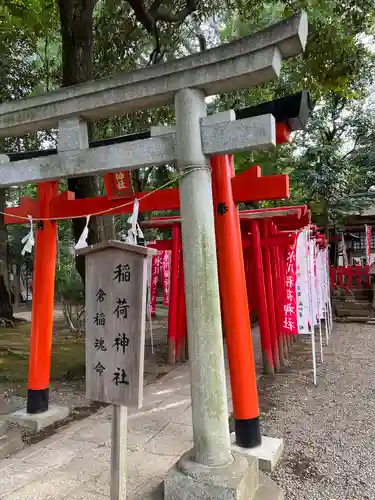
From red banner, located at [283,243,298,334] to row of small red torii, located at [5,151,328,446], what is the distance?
0.50m

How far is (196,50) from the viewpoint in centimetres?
1333

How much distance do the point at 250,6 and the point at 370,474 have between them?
941 centimetres

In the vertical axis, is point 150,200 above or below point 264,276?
above

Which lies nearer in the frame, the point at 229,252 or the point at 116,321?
the point at 116,321

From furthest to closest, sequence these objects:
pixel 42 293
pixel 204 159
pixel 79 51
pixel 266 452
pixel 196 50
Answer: pixel 196 50, pixel 79 51, pixel 42 293, pixel 266 452, pixel 204 159

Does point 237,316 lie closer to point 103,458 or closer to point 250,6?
point 103,458

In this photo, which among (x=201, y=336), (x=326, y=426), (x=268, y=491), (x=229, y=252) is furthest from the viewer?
(x=326, y=426)

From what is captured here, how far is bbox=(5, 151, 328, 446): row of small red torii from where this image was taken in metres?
4.29

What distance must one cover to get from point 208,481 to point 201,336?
1.09 metres

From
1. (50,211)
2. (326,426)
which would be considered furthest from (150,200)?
(326,426)

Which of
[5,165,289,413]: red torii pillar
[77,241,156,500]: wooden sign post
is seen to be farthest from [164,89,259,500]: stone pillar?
[5,165,289,413]: red torii pillar

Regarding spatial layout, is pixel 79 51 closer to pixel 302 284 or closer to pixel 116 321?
pixel 302 284

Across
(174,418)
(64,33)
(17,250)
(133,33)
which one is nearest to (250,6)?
(133,33)

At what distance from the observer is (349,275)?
1727cm
